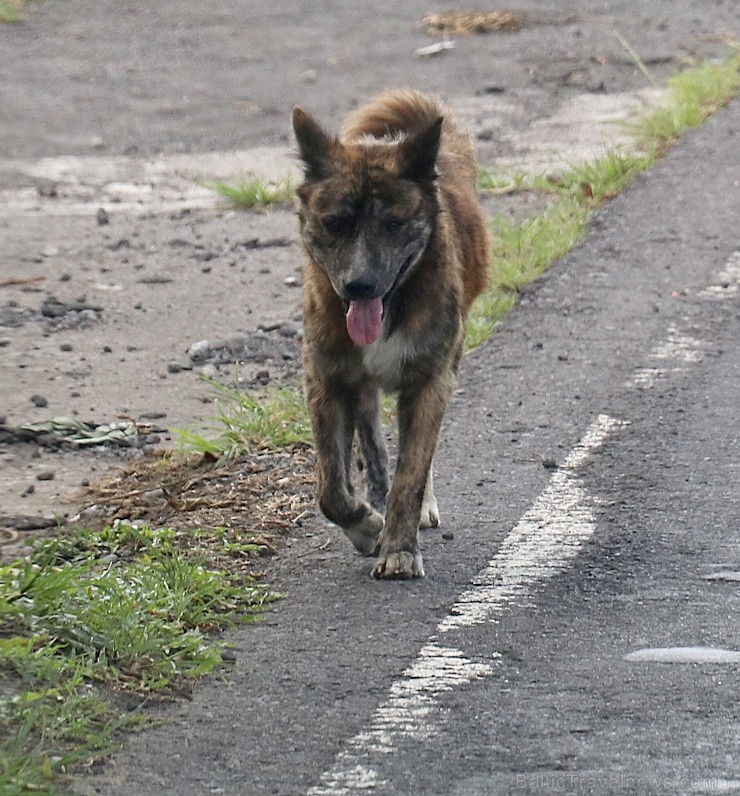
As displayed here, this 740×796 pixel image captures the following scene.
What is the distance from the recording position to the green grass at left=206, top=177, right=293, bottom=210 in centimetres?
1088

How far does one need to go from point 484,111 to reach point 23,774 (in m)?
9.53

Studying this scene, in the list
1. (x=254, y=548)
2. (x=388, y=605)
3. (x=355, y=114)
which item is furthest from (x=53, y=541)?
(x=355, y=114)

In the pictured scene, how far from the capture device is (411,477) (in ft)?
19.0

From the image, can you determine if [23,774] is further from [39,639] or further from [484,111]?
[484,111]

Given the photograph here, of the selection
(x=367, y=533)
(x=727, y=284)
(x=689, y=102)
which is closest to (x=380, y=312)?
(x=367, y=533)

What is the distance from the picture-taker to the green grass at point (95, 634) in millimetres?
4320

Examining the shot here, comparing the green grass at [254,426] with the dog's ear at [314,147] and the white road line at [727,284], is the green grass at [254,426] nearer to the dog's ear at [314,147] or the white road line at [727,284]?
the dog's ear at [314,147]

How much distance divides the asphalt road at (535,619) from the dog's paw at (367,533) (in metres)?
0.07

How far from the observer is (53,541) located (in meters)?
5.80

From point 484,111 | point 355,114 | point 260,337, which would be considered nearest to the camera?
point 355,114


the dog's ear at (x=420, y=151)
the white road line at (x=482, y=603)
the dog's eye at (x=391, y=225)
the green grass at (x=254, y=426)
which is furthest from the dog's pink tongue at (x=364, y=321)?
the green grass at (x=254, y=426)

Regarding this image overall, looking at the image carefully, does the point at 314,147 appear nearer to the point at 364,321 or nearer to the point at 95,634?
the point at 364,321

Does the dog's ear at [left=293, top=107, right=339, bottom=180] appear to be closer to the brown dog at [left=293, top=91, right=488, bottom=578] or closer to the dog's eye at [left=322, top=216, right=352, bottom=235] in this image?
the brown dog at [left=293, top=91, right=488, bottom=578]

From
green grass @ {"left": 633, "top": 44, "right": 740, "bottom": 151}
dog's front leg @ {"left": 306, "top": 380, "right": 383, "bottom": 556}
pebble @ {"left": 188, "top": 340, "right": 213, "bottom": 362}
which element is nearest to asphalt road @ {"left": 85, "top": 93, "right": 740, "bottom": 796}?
dog's front leg @ {"left": 306, "top": 380, "right": 383, "bottom": 556}
